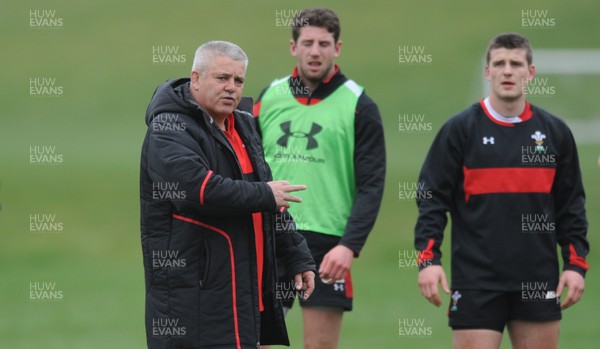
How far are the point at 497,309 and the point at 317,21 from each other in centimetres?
250

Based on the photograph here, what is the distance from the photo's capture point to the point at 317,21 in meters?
8.34

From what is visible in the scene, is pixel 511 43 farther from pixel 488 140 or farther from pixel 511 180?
pixel 511 180

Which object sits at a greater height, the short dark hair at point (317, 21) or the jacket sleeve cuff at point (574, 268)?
the short dark hair at point (317, 21)

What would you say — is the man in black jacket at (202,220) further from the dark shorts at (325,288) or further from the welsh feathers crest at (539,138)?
the dark shorts at (325,288)

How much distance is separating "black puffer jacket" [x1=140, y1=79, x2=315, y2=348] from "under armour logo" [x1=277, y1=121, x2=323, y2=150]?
83.5 inches

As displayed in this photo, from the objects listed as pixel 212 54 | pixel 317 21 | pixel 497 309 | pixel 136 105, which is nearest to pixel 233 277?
pixel 212 54

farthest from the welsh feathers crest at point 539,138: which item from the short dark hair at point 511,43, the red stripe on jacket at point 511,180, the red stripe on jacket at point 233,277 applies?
the red stripe on jacket at point 233,277

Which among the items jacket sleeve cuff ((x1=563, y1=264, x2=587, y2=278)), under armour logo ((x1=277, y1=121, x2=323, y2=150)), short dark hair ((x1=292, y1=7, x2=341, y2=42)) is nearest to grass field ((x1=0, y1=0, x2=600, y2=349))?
under armour logo ((x1=277, y1=121, x2=323, y2=150))

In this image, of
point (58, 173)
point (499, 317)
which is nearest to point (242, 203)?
point (499, 317)

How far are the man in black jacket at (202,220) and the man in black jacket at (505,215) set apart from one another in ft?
4.63

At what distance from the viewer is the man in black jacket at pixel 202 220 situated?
590 centimetres

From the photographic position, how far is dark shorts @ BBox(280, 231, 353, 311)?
26.6 ft

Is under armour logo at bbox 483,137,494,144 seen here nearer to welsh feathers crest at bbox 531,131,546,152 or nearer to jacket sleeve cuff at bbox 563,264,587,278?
welsh feathers crest at bbox 531,131,546,152

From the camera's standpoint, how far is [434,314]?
13867 mm
